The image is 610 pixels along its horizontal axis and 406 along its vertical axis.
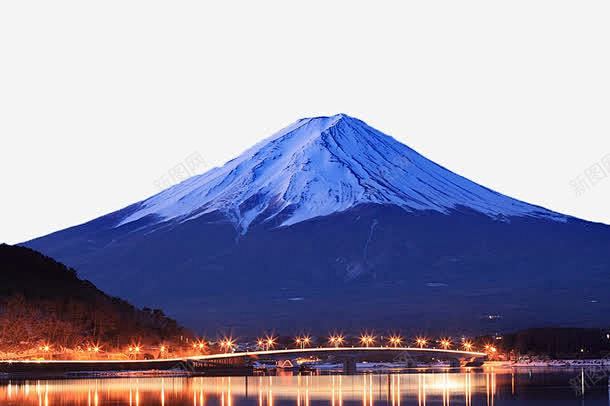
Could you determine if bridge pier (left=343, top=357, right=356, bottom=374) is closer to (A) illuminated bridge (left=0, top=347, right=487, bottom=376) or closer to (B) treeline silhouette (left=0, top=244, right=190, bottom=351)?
(A) illuminated bridge (left=0, top=347, right=487, bottom=376)

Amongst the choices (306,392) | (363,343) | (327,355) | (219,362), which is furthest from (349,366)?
(306,392)

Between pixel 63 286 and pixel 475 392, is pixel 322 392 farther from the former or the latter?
pixel 63 286

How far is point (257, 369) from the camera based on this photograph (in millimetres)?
162500

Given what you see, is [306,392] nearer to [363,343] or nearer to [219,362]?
[219,362]

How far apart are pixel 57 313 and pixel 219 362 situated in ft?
69.5

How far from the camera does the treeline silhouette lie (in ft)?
418

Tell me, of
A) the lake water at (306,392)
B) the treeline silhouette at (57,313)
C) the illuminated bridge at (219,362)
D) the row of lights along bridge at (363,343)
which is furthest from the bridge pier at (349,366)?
the lake water at (306,392)

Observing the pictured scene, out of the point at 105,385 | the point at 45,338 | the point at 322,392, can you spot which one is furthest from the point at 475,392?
the point at 45,338

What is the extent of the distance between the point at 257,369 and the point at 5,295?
117 feet

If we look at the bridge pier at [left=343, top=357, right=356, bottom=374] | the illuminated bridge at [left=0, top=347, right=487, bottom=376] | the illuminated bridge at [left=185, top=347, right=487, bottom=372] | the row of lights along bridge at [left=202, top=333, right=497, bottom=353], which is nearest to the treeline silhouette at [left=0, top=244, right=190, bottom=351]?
the illuminated bridge at [left=0, top=347, right=487, bottom=376]

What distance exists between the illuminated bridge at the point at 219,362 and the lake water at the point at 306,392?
6.45 meters

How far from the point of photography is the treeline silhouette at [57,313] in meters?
128

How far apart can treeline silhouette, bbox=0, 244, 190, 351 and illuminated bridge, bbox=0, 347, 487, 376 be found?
127 inches

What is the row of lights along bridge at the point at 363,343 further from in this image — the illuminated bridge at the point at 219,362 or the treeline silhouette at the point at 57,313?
the treeline silhouette at the point at 57,313
